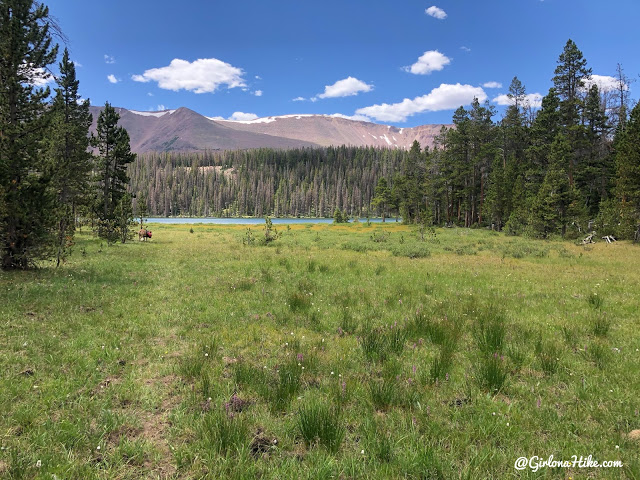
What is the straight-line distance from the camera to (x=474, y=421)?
404 centimetres

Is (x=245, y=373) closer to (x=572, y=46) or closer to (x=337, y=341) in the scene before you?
(x=337, y=341)

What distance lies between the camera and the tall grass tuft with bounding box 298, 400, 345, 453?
142 inches

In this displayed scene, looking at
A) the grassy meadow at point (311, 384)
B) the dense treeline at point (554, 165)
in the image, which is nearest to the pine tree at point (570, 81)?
the dense treeline at point (554, 165)

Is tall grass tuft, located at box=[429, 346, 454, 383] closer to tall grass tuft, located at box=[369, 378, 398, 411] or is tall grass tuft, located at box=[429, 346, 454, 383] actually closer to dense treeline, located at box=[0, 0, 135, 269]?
tall grass tuft, located at box=[369, 378, 398, 411]

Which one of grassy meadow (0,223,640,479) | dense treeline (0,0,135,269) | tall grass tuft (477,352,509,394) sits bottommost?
grassy meadow (0,223,640,479)

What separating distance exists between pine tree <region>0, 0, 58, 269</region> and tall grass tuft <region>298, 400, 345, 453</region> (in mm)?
15355

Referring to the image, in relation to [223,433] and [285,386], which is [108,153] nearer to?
[285,386]

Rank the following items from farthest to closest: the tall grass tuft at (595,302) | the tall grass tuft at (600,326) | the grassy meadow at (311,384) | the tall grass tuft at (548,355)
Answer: the tall grass tuft at (595,302) → the tall grass tuft at (600,326) → the tall grass tuft at (548,355) → the grassy meadow at (311,384)

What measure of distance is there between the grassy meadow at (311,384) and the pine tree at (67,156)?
681 cm

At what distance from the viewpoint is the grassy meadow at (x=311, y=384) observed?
133 inches

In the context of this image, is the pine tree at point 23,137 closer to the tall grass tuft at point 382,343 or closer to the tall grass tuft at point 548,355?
the tall grass tuft at point 382,343

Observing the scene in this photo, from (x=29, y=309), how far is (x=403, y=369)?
10125mm

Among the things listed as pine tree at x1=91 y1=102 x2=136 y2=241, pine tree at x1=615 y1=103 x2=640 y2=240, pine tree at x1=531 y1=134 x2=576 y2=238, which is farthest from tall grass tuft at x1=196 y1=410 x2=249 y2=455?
pine tree at x1=531 y1=134 x2=576 y2=238

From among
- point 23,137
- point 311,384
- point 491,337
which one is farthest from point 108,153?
point 491,337
